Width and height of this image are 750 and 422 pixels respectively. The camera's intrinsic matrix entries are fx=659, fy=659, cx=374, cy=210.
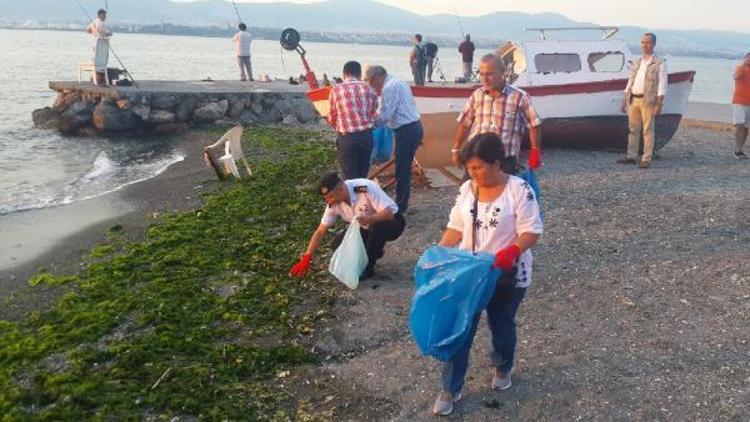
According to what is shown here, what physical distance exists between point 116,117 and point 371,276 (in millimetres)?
15914

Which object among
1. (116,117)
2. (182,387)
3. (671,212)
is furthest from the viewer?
(116,117)

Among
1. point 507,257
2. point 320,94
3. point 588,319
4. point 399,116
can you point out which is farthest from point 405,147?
point 507,257

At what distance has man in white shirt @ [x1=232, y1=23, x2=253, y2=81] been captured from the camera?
2361 centimetres

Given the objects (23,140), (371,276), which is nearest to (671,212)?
(371,276)

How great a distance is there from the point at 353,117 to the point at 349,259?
Answer: 2371 millimetres

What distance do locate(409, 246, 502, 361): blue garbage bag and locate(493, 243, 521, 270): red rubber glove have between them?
42 millimetres


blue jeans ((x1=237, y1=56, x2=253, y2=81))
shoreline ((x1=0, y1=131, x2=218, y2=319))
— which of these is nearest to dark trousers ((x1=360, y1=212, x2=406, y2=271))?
shoreline ((x1=0, y1=131, x2=218, y2=319))

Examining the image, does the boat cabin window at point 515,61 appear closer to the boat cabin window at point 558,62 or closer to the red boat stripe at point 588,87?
the boat cabin window at point 558,62

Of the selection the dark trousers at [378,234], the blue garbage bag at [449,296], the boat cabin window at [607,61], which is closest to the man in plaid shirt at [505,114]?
the dark trousers at [378,234]

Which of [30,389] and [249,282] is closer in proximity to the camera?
[30,389]

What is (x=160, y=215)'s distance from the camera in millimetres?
10430

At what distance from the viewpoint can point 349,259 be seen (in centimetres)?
627

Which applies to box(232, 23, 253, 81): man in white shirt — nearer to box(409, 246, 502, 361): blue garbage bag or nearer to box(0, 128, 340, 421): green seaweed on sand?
box(0, 128, 340, 421): green seaweed on sand

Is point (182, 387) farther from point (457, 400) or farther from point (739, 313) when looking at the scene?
point (739, 313)
